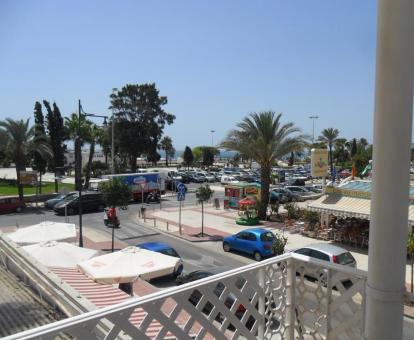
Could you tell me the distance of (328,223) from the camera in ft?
72.6

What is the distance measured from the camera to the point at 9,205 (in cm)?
3189

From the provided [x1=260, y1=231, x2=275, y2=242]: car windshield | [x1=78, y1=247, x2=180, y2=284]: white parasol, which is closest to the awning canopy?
[x1=260, y1=231, x2=275, y2=242]: car windshield

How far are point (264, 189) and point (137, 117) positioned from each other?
34988 mm

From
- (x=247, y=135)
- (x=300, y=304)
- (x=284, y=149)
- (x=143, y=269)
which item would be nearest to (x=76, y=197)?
(x=247, y=135)

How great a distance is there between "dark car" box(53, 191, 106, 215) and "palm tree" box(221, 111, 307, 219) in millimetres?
11955

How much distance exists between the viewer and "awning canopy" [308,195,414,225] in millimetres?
19078

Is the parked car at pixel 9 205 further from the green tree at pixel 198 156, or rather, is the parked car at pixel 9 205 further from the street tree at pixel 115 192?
the green tree at pixel 198 156

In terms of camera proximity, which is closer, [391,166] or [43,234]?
[391,166]

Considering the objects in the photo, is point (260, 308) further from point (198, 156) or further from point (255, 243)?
point (198, 156)

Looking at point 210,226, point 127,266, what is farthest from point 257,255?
point 127,266

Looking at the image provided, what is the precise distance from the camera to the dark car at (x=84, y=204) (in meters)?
30.6

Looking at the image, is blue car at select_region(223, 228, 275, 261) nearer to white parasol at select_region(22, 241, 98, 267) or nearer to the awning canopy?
the awning canopy

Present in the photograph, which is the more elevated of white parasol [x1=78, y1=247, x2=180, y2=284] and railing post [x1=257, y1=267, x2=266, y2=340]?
railing post [x1=257, y1=267, x2=266, y2=340]

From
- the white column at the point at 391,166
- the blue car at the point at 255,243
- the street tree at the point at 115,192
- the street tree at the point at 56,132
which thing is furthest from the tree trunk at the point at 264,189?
the street tree at the point at 56,132
